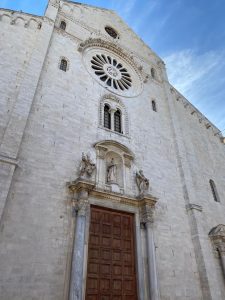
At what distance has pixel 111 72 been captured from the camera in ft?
45.7

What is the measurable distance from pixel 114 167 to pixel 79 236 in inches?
129

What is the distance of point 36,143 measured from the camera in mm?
8203

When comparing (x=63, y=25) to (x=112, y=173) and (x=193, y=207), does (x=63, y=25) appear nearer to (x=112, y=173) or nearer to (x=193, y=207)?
(x=112, y=173)

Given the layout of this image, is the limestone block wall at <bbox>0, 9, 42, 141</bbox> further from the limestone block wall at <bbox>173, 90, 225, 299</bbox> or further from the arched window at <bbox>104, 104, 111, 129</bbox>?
the limestone block wall at <bbox>173, 90, 225, 299</bbox>

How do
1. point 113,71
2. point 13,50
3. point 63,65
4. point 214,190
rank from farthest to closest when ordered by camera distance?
point 113,71 → point 214,190 → point 63,65 → point 13,50

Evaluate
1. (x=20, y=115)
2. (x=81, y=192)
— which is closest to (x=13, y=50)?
(x=20, y=115)

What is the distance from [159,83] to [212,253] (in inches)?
450

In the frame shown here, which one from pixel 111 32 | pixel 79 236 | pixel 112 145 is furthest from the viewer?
pixel 111 32

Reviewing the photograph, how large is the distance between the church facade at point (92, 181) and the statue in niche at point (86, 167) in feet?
0.14

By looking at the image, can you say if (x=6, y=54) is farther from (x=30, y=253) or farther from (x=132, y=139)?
(x=30, y=253)

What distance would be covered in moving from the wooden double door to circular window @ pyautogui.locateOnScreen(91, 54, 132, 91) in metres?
7.64

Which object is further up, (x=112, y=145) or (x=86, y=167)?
(x=112, y=145)

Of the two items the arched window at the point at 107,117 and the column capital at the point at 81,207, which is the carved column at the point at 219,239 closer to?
the column capital at the point at 81,207

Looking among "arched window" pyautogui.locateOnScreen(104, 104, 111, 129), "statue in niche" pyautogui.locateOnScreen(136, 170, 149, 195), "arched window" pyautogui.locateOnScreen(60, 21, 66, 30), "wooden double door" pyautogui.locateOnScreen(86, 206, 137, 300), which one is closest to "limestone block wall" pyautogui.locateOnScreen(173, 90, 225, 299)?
"statue in niche" pyautogui.locateOnScreen(136, 170, 149, 195)
